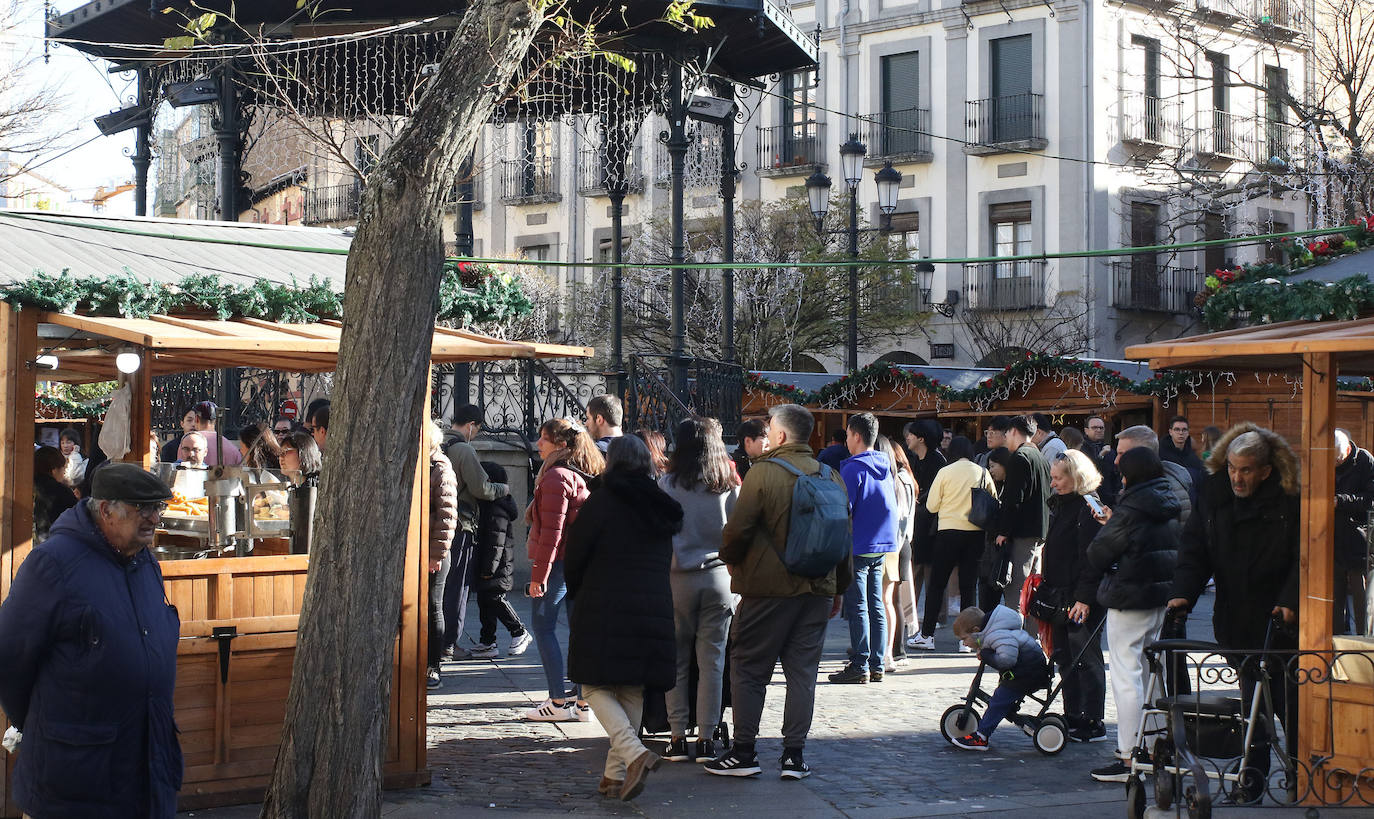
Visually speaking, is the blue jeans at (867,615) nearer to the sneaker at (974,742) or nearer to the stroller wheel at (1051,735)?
the sneaker at (974,742)

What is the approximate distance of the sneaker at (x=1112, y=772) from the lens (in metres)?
7.55

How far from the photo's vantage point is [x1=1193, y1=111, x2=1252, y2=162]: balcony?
3397 cm

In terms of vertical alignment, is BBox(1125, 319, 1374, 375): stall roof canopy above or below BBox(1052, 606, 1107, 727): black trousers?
above

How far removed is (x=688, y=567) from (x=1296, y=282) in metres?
3.45

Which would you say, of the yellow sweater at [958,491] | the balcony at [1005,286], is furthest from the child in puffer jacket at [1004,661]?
the balcony at [1005,286]

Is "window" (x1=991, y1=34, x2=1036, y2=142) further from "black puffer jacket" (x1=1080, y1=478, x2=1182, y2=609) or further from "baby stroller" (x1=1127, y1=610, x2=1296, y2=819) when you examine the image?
"baby stroller" (x1=1127, y1=610, x2=1296, y2=819)

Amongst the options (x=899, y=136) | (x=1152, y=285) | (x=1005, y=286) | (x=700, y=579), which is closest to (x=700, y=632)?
(x=700, y=579)

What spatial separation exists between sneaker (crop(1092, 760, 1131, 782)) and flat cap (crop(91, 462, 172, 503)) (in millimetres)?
4797

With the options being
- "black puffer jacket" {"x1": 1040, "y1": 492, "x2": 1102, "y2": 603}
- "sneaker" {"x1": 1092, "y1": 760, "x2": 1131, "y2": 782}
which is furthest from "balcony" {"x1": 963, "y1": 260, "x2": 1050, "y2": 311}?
"sneaker" {"x1": 1092, "y1": 760, "x2": 1131, "y2": 782}

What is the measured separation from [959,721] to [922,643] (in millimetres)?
3628

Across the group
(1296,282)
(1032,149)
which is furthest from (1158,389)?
(1032,149)

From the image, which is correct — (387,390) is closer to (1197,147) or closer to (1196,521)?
(1196,521)

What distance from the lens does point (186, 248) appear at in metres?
8.20

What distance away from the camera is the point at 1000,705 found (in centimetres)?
811
